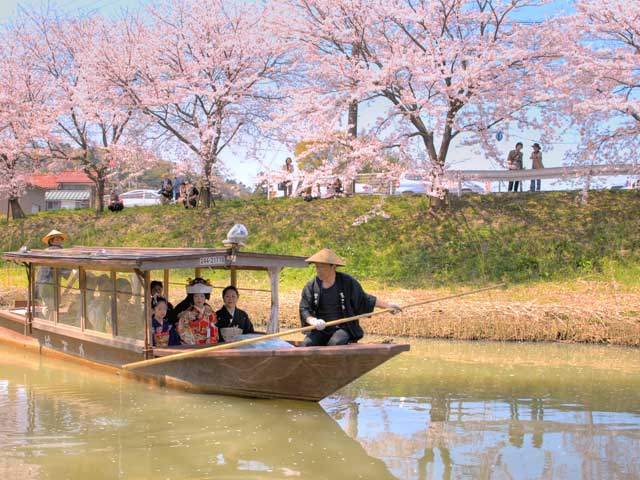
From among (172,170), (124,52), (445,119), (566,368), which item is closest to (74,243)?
(172,170)

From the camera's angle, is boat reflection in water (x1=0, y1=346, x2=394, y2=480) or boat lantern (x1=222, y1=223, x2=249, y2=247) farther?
boat lantern (x1=222, y1=223, x2=249, y2=247)

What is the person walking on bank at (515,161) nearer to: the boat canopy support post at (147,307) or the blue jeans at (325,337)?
the blue jeans at (325,337)

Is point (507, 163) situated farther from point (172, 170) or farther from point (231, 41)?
point (172, 170)

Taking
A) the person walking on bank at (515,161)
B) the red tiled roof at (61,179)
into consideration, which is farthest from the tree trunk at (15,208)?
the red tiled roof at (61,179)

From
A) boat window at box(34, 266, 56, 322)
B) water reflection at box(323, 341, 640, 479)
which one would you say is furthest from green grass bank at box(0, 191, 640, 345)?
boat window at box(34, 266, 56, 322)

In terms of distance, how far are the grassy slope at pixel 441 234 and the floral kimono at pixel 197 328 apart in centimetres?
913

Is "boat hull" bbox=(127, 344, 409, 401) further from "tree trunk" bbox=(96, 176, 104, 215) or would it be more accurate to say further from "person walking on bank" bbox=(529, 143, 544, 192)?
"tree trunk" bbox=(96, 176, 104, 215)

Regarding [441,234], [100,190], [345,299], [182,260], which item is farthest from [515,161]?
[182,260]

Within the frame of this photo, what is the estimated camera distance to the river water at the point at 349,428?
271 inches

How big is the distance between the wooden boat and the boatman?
484 millimetres

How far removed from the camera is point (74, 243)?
2423 centimetres

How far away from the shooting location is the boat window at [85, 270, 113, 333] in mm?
10594

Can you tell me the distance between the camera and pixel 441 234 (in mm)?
20141

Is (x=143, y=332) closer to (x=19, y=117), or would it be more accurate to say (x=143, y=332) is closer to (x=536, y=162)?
(x=536, y=162)
